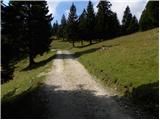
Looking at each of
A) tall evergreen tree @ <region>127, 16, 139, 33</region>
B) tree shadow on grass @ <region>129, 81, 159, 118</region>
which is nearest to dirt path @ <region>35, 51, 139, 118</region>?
tree shadow on grass @ <region>129, 81, 159, 118</region>

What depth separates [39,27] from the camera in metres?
45.3

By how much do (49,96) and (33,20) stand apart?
89.2ft

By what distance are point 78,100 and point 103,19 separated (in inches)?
2472

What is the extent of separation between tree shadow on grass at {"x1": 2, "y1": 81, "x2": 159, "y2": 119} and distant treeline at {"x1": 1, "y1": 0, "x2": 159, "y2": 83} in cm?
311

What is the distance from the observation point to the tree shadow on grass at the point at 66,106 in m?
14.9

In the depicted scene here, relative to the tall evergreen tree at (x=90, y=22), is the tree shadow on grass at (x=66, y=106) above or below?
below

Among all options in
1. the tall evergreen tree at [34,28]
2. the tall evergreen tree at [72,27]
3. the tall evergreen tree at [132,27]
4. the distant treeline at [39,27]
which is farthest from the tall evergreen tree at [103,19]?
the tall evergreen tree at [34,28]

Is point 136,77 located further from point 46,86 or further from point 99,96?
point 46,86

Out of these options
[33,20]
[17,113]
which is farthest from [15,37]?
[33,20]

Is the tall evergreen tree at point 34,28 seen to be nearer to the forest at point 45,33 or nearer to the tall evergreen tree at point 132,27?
the forest at point 45,33

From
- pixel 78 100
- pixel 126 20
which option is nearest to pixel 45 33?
pixel 78 100

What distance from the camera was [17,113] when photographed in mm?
14867

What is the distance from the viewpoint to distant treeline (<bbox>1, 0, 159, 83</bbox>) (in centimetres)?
1908

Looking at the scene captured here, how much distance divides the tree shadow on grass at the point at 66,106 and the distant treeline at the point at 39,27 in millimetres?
3114
